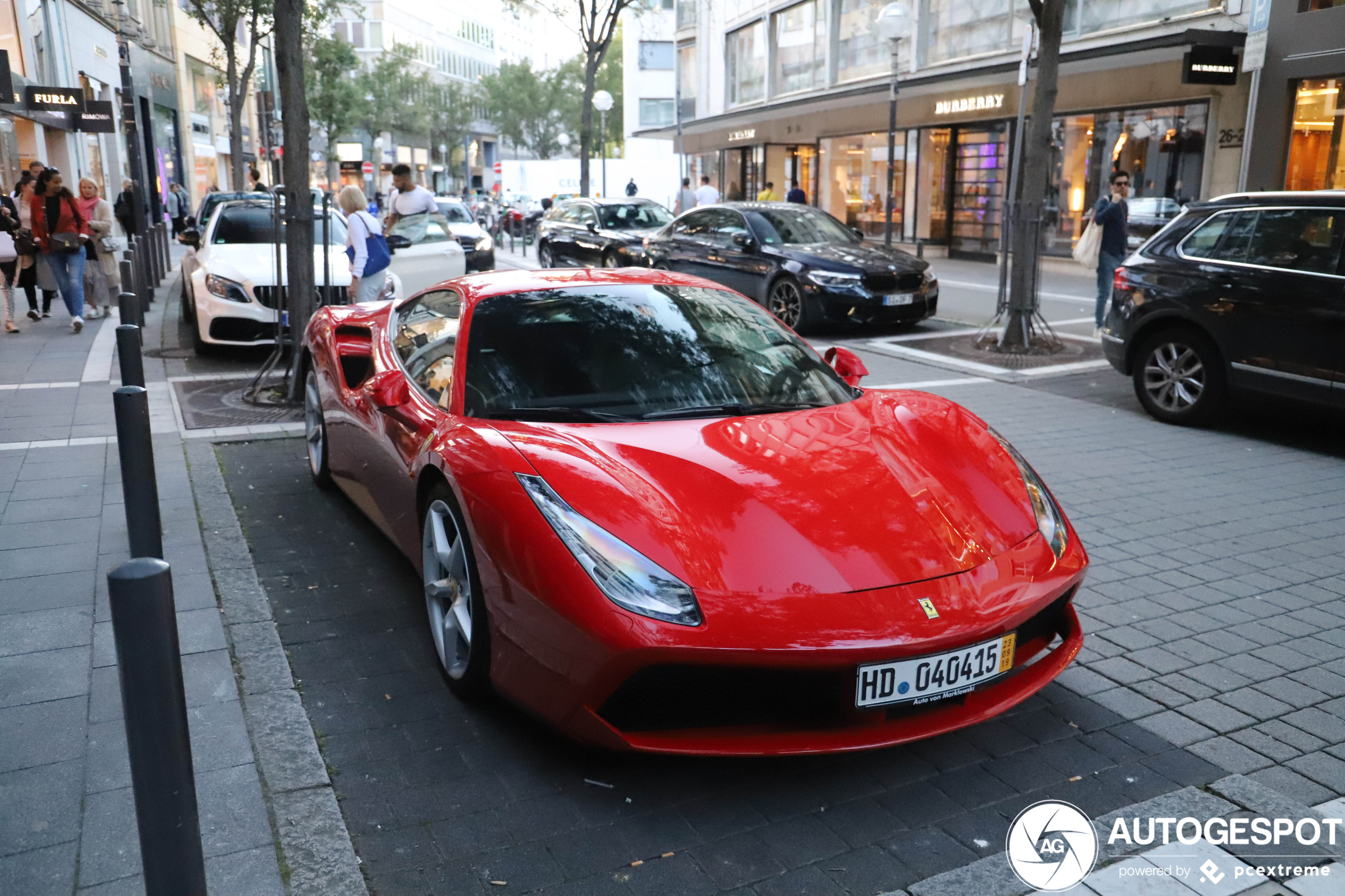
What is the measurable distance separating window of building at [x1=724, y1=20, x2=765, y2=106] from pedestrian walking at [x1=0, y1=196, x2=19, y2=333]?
2701 centimetres

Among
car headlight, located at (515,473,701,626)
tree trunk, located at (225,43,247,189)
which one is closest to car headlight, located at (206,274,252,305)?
car headlight, located at (515,473,701,626)

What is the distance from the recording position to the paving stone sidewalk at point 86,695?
271cm

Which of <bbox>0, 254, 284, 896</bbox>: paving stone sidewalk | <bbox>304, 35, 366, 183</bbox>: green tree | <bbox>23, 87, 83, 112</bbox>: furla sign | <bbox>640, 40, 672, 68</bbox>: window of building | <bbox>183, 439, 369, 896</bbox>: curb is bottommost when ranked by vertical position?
<bbox>183, 439, 369, 896</bbox>: curb

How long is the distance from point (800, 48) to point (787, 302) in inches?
891

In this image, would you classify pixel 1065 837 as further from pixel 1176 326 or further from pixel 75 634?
pixel 1176 326

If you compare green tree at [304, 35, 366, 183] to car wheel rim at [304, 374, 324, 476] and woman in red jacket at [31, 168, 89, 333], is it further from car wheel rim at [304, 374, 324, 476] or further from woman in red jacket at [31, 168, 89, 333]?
car wheel rim at [304, 374, 324, 476]

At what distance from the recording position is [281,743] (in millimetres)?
3340

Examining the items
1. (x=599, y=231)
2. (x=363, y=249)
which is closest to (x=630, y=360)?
(x=363, y=249)

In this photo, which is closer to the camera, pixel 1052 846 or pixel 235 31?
pixel 1052 846

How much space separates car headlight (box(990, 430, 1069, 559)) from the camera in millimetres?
3514

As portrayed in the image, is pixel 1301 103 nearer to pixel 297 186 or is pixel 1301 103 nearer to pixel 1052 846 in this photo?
pixel 297 186

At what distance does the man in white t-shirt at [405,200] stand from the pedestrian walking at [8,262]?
418 cm

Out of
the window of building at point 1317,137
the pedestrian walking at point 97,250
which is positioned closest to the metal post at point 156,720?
the pedestrian walking at point 97,250

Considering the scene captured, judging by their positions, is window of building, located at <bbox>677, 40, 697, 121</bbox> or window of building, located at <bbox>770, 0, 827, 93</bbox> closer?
window of building, located at <bbox>770, 0, 827, 93</bbox>
